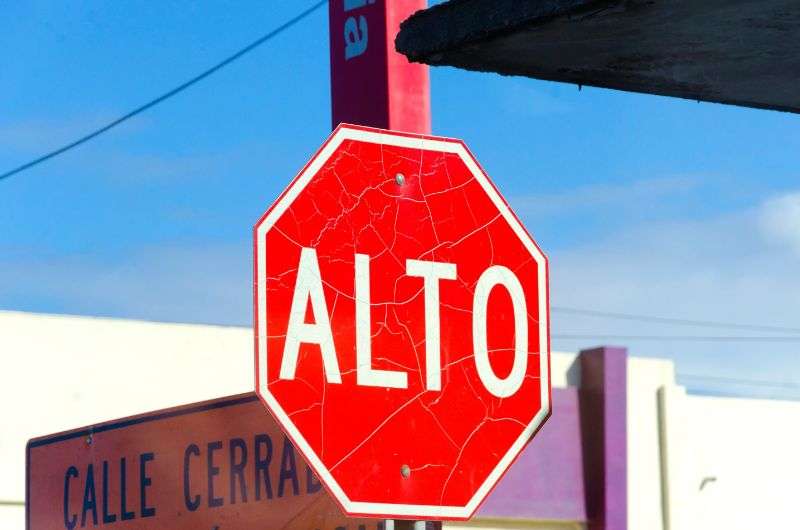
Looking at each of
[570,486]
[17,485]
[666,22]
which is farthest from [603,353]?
[666,22]

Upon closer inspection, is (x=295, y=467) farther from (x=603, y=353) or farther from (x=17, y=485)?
(x=603, y=353)

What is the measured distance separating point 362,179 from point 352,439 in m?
0.64

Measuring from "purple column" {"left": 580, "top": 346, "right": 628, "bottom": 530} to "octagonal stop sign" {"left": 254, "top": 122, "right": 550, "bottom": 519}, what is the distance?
19.6 m

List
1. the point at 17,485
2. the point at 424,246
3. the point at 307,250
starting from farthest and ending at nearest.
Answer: the point at 17,485 < the point at 424,246 < the point at 307,250

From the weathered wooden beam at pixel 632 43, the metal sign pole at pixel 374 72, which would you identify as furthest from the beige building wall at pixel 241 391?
the weathered wooden beam at pixel 632 43

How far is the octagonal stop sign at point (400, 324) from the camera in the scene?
3453 millimetres

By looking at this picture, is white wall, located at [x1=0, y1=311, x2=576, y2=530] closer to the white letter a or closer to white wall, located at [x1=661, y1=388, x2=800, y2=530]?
white wall, located at [x1=661, y1=388, x2=800, y2=530]

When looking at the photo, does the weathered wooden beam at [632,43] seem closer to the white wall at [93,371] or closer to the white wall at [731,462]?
the white wall at [93,371]

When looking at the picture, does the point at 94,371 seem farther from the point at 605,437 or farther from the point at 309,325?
the point at 309,325

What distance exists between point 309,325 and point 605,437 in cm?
2025

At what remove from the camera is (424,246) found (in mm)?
3742

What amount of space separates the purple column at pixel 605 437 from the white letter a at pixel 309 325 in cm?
1999

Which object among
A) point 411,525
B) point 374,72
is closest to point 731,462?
point 374,72

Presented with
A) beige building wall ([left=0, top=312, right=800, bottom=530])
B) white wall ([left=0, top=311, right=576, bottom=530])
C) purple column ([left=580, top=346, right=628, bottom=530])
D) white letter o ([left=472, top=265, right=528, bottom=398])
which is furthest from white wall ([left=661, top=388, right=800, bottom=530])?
white letter o ([left=472, top=265, right=528, bottom=398])
